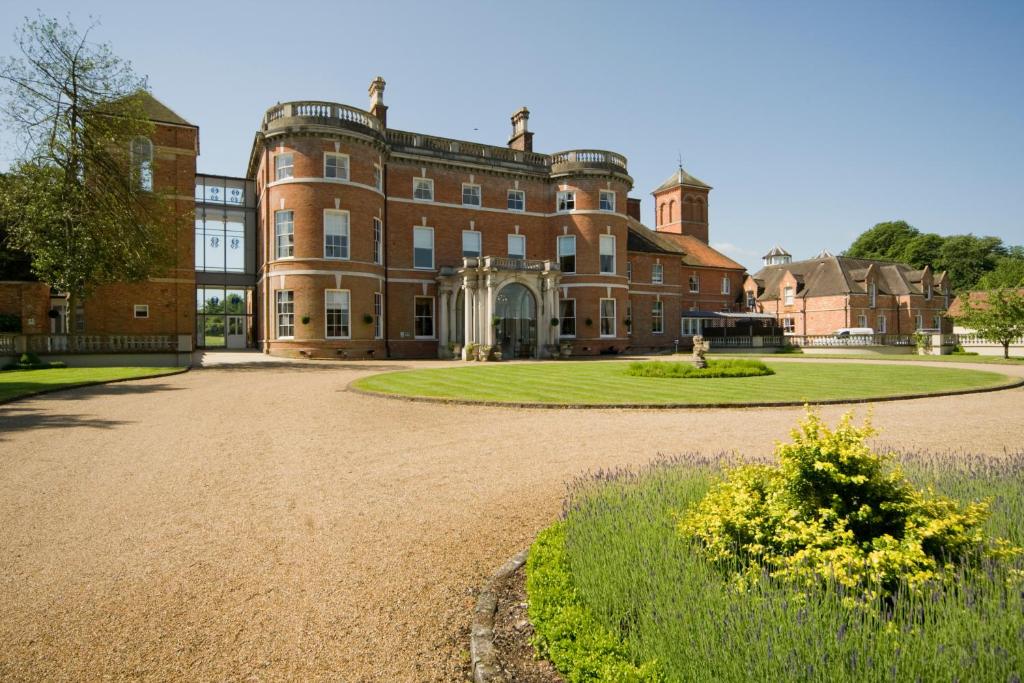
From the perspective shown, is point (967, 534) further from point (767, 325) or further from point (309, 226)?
point (767, 325)

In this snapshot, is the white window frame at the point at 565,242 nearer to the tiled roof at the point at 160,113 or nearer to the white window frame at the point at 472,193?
the white window frame at the point at 472,193

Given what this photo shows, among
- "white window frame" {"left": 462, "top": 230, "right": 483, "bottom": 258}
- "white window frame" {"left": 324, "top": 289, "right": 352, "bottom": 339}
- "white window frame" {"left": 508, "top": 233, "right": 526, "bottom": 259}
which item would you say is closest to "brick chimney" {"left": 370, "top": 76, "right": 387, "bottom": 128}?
"white window frame" {"left": 462, "top": 230, "right": 483, "bottom": 258}

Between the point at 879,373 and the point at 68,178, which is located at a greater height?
the point at 68,178

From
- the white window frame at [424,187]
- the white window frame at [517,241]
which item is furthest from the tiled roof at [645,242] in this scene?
the white window frame at [424,187]

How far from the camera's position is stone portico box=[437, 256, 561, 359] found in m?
33.1

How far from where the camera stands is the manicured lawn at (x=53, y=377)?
53.4 ft

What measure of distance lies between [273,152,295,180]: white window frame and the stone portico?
10.1 meters

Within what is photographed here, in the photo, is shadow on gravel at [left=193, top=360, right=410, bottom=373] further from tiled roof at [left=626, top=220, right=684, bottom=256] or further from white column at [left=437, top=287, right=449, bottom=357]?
tiled roof at [left=626, top=220, right=684, bottom=256]

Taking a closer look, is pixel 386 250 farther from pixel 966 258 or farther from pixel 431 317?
pixel 966 258

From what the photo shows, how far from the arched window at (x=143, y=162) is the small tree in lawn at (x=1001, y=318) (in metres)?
47.2

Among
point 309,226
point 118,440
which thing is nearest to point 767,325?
point 309,226

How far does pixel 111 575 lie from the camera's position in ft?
15.4

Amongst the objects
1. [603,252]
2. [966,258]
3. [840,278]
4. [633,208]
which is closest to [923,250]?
[966,258]

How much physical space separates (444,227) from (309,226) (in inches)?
342
